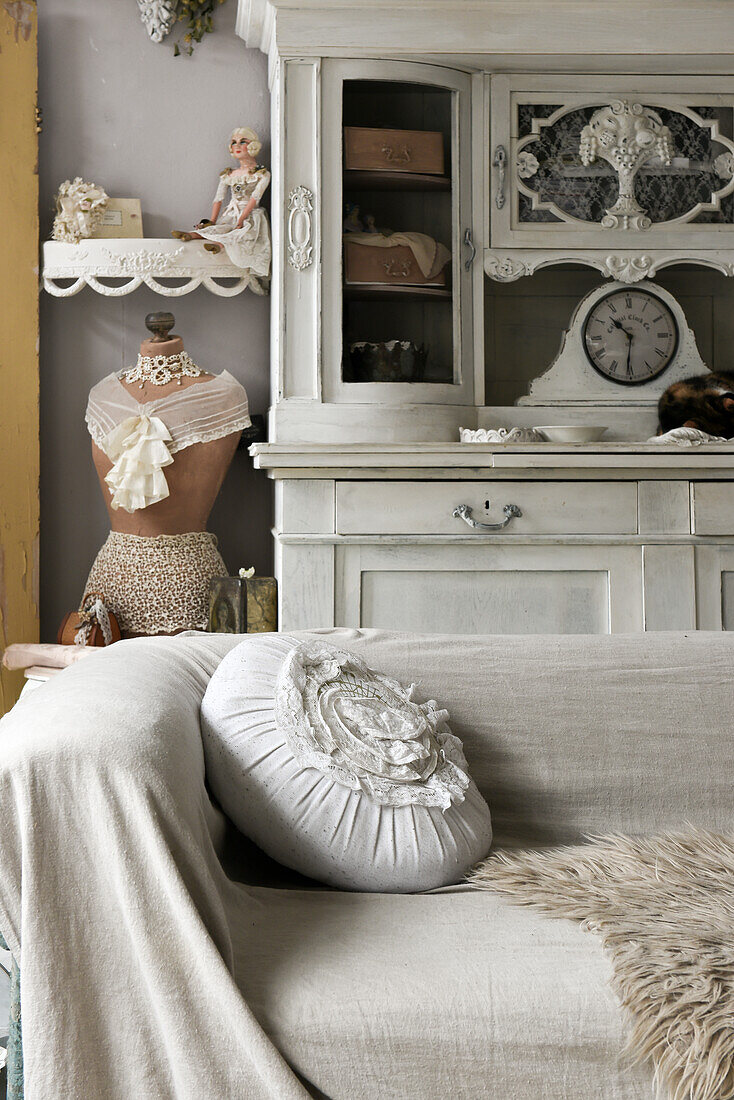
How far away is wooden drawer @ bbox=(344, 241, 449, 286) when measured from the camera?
2.42 m

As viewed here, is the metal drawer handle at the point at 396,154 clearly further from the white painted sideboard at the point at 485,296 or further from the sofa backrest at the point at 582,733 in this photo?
the sofa backrest at the point at 582,733

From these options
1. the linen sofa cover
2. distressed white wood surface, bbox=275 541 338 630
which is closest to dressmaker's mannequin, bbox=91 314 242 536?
distressed white wood surface, bbox=275 541 338 630

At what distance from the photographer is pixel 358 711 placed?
1157mm

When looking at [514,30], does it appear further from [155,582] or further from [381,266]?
[155,582]

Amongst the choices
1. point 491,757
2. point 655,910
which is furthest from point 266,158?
point 655,910

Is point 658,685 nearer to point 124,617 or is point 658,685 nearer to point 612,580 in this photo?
point 612,580

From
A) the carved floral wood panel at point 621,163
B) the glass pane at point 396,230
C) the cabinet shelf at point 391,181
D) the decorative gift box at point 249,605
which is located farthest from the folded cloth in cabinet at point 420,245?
the decorative gift box at point 249,605

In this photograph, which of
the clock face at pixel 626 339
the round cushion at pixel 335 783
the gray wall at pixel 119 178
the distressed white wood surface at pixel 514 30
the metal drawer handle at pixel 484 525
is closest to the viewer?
the round cushion at pixel 335 783

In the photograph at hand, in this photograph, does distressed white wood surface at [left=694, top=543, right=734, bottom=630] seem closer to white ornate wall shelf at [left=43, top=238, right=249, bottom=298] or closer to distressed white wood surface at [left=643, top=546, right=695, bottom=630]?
distressed white wood surface at [left=643, top=546, right=695, bottom=630]

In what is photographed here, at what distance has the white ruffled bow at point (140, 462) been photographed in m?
2.43

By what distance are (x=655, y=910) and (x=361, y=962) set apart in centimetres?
30

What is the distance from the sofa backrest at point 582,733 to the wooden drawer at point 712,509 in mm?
923

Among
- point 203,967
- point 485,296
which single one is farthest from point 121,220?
point 203,967

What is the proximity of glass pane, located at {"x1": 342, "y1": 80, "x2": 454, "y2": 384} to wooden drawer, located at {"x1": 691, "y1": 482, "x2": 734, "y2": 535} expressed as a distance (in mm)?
640
